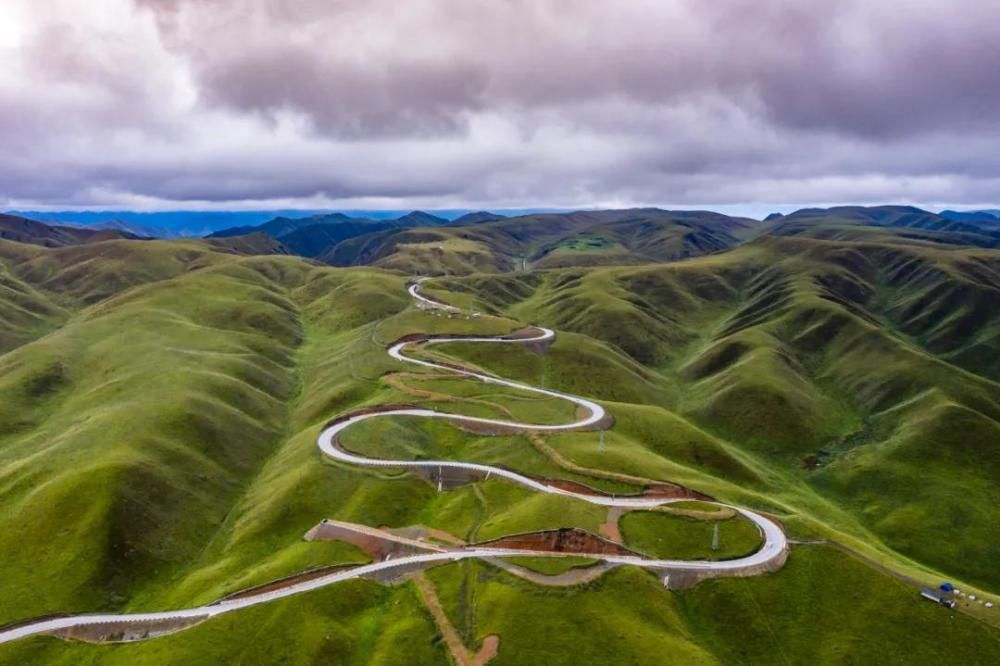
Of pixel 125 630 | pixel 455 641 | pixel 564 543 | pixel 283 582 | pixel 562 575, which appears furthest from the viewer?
pixel 564 543

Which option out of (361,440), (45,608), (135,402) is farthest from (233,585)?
(135,402)

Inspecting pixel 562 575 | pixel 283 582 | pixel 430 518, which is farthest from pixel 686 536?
pixel 283 582

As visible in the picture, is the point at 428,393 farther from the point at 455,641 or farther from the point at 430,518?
the point at 455,641

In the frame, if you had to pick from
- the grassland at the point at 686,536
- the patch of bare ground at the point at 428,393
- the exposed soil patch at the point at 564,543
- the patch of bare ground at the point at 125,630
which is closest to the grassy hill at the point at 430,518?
the grassland at the point at 686,536

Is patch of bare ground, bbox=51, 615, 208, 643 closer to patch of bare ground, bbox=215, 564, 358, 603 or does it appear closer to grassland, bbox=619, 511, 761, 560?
patch of bare ground, bbox=215, 564, 358, 603

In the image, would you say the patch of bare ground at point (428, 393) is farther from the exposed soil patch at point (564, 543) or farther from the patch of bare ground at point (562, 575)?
the patch of bare ground at point (562, 575)

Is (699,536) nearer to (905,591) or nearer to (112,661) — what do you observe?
(905,591)

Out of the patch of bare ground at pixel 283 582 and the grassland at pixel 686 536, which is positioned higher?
the grassland at pixel 686 536

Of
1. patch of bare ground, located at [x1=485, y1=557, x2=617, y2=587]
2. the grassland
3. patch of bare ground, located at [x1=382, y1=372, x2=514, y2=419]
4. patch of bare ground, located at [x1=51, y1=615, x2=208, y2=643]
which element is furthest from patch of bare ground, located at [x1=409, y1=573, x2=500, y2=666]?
patch of bare ground, located at [x1=382, y1=372, x2=514, y2=419]
